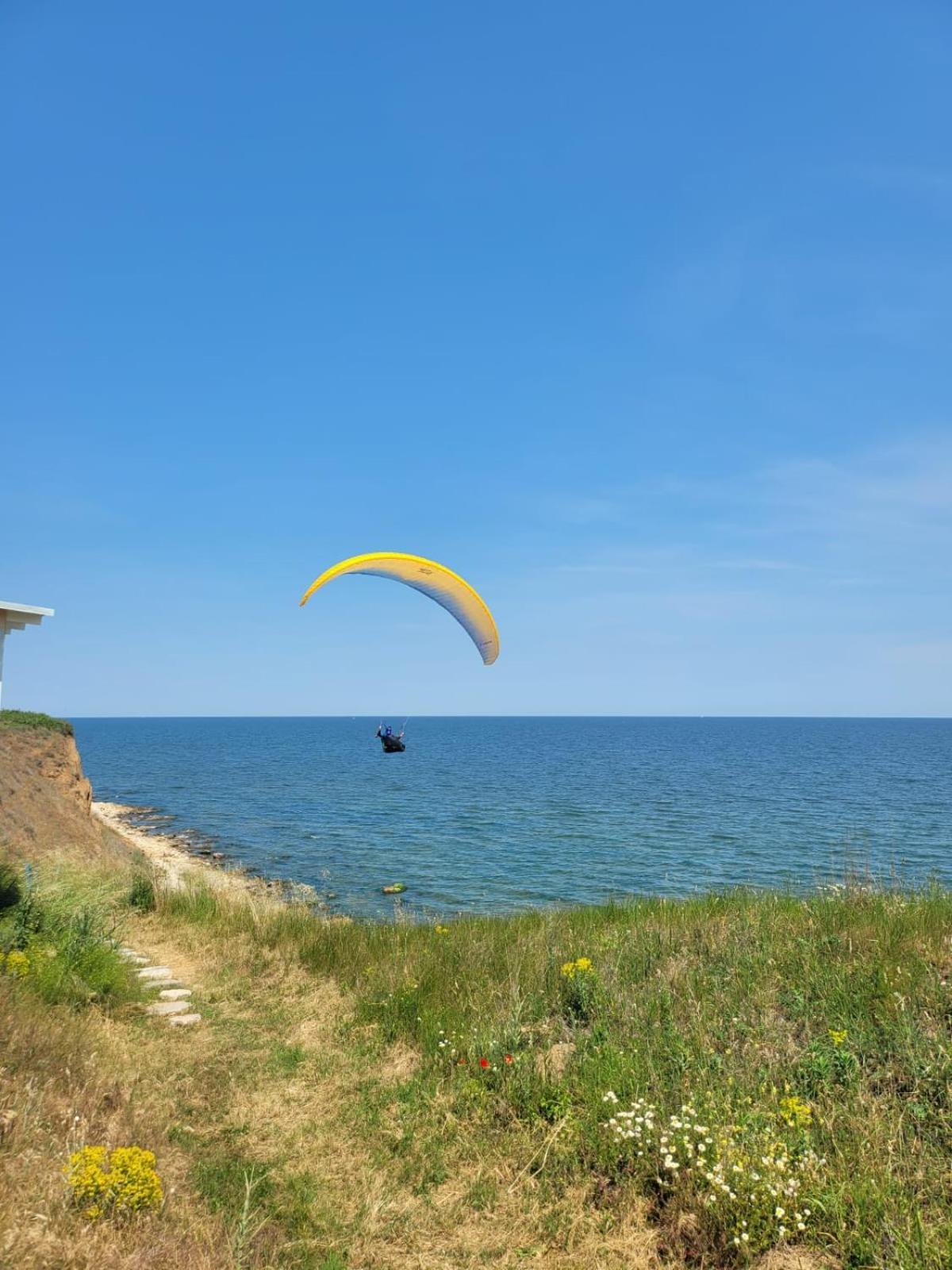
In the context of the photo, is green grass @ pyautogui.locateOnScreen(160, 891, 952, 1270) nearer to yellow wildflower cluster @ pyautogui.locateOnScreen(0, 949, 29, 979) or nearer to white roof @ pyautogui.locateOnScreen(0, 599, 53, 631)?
yellow wildflower cluster @ pyautogui.locateOnScreen(0, 949, 29, 979)

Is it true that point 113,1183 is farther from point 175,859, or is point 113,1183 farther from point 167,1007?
point 175,859

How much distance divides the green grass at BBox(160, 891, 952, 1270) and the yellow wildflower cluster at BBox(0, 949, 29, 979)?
11.0ft

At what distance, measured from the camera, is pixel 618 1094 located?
5.90 meters

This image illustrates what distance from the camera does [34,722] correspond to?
22797mm

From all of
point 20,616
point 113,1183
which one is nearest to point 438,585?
point 20,616

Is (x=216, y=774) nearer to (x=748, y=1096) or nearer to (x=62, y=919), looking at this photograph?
(x=62, y=919)

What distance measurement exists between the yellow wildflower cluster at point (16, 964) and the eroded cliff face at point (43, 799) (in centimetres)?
628

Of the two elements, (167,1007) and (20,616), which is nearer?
(167,1007)

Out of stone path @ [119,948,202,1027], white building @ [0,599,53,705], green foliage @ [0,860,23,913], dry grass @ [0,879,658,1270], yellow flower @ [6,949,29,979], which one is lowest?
stone path @ [119,948,202,1027]

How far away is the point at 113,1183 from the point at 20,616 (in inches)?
375

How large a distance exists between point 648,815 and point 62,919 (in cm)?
3926

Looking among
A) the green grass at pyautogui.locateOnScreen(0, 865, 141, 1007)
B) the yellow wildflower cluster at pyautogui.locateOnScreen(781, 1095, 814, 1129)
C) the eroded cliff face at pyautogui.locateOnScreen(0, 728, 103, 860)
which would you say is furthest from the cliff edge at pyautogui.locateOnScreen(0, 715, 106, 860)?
the yellow wildflower cluster at pyautogui.locateOnScreen(781, 1095, 814, 1129)

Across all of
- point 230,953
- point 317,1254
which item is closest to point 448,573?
point 230,953

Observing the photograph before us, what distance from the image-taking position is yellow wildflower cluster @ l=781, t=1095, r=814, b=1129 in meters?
5.07
